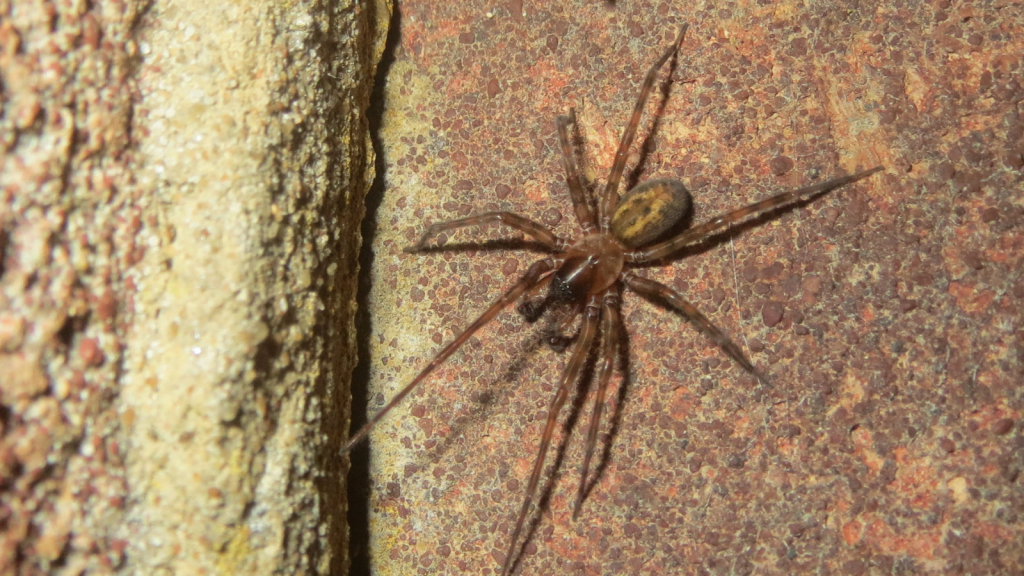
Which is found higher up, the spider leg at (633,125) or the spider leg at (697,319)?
the spider leg at (633,125)

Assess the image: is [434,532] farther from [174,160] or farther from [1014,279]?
[1014,279]

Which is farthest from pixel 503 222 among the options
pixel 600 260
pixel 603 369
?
pixel 603 369

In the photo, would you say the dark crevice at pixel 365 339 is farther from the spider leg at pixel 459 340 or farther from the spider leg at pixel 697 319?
the spider leg at pixel 697 319

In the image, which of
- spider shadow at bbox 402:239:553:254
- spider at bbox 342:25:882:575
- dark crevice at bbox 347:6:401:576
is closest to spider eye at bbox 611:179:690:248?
spider at bbox 342:25:882:575

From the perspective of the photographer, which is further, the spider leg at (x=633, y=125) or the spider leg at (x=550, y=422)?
the spider leg at (x=633, y=125)

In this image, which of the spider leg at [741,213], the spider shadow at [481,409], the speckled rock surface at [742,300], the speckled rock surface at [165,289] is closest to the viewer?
the speckled rock surface at [165,289]

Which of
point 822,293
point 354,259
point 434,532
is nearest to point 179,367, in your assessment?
point 354,259

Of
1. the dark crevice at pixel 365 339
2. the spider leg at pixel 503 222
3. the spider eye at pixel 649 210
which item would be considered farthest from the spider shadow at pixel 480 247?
the spider eye at pixel 649 210
